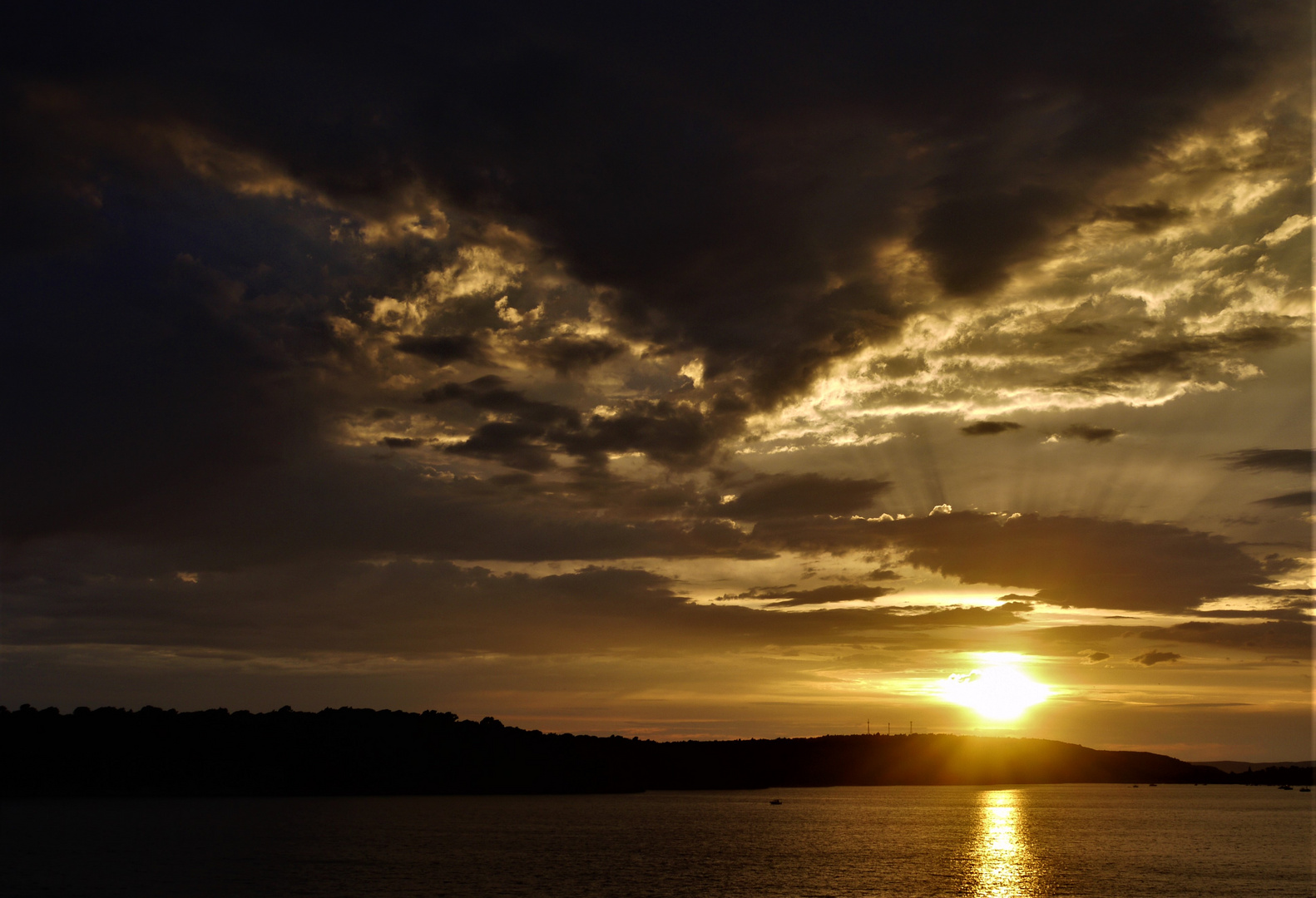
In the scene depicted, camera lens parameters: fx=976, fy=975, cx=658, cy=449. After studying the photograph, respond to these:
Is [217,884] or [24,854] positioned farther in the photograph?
[24,854]

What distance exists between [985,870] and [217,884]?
104 m

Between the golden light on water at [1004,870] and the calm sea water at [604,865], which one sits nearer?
the calm sea water at [604,865]

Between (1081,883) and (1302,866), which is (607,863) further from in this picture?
(1302,866)

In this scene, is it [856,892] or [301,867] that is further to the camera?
[301,867]

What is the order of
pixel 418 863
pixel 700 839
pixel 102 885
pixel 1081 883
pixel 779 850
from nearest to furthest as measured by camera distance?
1. pixel 102 885
2. pixel 1081 883
3. pixel 418 863
4. pixel 779 850
5. pixel 700 839

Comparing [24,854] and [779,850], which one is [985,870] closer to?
[779,850]

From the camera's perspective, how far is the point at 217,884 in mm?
115250

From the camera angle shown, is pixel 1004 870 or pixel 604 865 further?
pixel 1004 870

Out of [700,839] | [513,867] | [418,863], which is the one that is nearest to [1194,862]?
[700,839]

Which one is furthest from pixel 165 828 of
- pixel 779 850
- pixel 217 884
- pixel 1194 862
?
pixel 1194 862

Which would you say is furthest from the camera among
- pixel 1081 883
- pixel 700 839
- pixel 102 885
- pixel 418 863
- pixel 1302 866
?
pixel 700 839

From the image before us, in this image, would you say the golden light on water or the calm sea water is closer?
the calm sea water

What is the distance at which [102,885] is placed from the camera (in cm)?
11219

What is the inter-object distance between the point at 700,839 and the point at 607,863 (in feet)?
170
